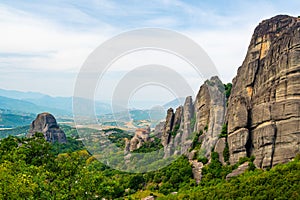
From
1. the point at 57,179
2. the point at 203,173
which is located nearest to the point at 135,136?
the point at 203,173

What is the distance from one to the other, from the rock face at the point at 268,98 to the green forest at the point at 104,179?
1.53 m

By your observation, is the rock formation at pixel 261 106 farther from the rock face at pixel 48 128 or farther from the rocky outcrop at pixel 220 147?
the rock face at pixel 48 128

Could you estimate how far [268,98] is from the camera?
28016mm

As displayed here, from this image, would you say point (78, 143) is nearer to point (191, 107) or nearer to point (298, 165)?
point (191, 107)

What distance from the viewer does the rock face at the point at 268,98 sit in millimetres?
25703

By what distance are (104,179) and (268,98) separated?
613 inches

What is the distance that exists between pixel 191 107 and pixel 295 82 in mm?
15360

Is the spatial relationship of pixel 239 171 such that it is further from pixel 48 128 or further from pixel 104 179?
pixel 48 128

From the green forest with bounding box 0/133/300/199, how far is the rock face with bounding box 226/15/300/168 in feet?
5.02

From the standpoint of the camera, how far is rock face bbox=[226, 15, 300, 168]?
1012 inches

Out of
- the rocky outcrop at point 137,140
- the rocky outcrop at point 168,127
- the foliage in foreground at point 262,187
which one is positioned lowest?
the foliage in foreground at point 262,187

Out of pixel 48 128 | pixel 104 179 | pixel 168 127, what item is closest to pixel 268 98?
pixel 104 179

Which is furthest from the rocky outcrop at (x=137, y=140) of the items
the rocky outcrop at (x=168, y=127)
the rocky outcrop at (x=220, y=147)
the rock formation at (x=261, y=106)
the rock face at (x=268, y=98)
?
the rock face at (x=268, y=98)

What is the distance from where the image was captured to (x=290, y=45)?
90.0 feet
